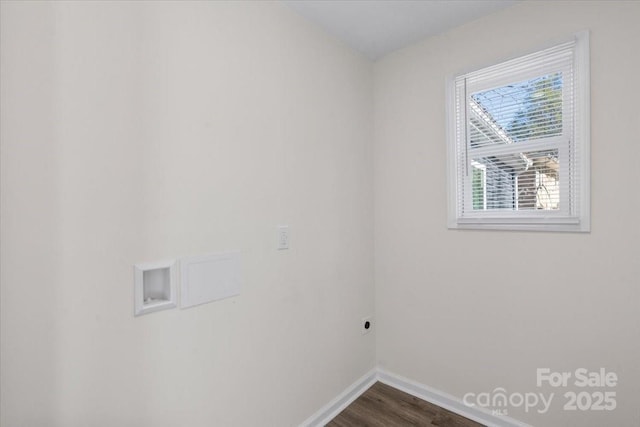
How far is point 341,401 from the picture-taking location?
202 centimetres

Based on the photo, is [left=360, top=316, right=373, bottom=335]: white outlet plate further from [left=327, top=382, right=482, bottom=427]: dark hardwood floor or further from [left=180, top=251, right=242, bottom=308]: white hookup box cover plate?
[left=180, top=251, right=242, bottom=308]: white hookup box cover plate

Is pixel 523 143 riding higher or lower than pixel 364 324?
higher

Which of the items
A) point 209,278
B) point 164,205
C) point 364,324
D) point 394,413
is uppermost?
point 164,205

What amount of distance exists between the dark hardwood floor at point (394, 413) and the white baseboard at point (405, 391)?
33 millimetres

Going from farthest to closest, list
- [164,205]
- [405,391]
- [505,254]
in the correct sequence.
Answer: [405,391] → [505,254] → [164,205]

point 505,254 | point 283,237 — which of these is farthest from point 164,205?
point 505,254

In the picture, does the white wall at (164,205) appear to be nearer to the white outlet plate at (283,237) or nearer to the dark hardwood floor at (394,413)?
the white outlet plate at (283,237)

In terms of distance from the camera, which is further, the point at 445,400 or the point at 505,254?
the point at 445,400

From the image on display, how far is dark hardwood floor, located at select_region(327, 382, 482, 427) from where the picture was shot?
1.85m

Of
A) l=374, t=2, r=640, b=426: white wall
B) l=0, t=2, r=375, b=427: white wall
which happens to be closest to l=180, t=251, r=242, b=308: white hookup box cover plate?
l=0, t=2, r=375, b=427: white wall

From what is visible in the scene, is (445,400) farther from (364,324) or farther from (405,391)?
(364,324)

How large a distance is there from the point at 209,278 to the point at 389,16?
185cm

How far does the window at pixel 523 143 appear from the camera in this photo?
61.4 inches

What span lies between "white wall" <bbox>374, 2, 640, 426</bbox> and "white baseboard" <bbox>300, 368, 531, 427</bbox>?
6cm
